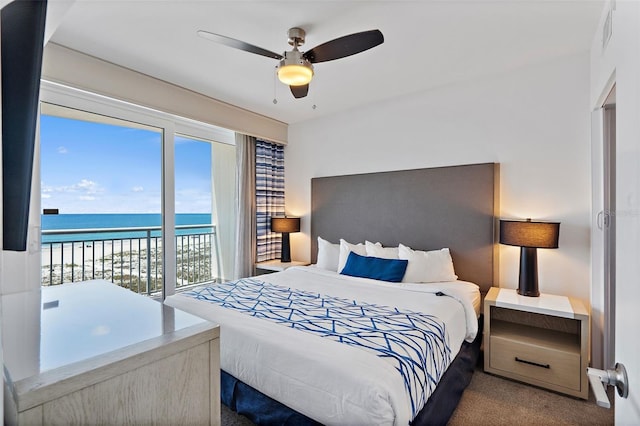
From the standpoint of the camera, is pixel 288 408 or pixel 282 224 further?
pixel 282 224

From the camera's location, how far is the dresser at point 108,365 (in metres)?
0.56

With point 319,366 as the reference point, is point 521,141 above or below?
above

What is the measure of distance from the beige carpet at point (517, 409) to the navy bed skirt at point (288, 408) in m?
0.11

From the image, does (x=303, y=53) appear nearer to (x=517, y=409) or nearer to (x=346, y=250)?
(x=346, y=250)

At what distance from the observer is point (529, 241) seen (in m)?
2.45

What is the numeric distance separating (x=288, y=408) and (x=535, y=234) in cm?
223

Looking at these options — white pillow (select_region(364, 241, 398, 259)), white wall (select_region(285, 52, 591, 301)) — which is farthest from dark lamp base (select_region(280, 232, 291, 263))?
white wall (select_region(285, 52, 591, 301))

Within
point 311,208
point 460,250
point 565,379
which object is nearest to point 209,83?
point 311,208

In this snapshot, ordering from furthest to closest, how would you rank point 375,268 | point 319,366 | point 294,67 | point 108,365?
point 375,268
point 294,67
point 319,366
point 108,365

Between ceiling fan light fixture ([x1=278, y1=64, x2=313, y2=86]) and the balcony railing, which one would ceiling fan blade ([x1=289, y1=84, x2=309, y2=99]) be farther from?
the balcony railing

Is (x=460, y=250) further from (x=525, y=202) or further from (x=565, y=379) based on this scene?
(x=565, y=379)

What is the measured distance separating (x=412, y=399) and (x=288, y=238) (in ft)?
9.90

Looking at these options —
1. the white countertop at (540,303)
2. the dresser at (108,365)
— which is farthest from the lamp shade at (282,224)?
the dresser at (108,365)

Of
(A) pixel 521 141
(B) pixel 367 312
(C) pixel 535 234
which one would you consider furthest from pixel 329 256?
(A) pixel 521 141
